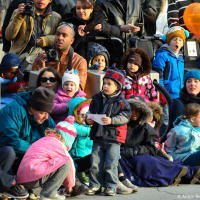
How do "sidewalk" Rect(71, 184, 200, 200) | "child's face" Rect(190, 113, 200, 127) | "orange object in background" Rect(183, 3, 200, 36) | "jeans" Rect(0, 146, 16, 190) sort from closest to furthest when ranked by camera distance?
"jeans" Rect(0, 146, 16, 190) < "sidewalk" Rect(71, 184, 200, 200) < "child's face" Rect(190, 113, 200, 127) < "orange object in background" Rect(183, 3, 200, 36)

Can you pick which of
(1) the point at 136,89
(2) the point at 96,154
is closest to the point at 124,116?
(2) the point at 96,154

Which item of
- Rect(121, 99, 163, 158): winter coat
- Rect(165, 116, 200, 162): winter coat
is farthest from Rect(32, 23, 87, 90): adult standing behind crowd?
Rect(165, 116, 200, 162): winter coat

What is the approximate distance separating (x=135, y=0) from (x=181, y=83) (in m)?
1.51

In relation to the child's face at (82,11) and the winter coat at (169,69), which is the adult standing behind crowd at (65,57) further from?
the winter coat at (169,69)

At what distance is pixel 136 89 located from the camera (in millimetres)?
8344

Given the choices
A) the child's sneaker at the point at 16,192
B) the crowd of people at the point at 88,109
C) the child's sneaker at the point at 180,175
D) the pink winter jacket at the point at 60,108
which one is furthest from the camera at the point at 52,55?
the child's sneaker at the point at 16,192

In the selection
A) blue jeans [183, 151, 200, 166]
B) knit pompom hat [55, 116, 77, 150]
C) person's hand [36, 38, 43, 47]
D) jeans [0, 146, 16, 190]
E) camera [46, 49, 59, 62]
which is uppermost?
person's hand [36, 38, 43, 47]

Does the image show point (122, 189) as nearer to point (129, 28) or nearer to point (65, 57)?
point (65, 57)

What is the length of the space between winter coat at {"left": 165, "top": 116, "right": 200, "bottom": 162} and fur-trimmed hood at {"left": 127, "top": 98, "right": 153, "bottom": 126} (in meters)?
0.59

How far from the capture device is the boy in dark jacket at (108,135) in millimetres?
6633

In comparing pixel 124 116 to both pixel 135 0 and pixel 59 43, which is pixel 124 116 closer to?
pixel 59 43

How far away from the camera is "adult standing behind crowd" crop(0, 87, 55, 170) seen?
21.0 feet

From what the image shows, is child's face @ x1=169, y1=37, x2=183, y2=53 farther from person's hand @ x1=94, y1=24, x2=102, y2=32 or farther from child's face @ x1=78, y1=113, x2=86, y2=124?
child's face @ x1=78, y1=113, x2=86, y2=124

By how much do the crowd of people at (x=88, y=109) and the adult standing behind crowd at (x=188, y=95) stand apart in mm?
13
